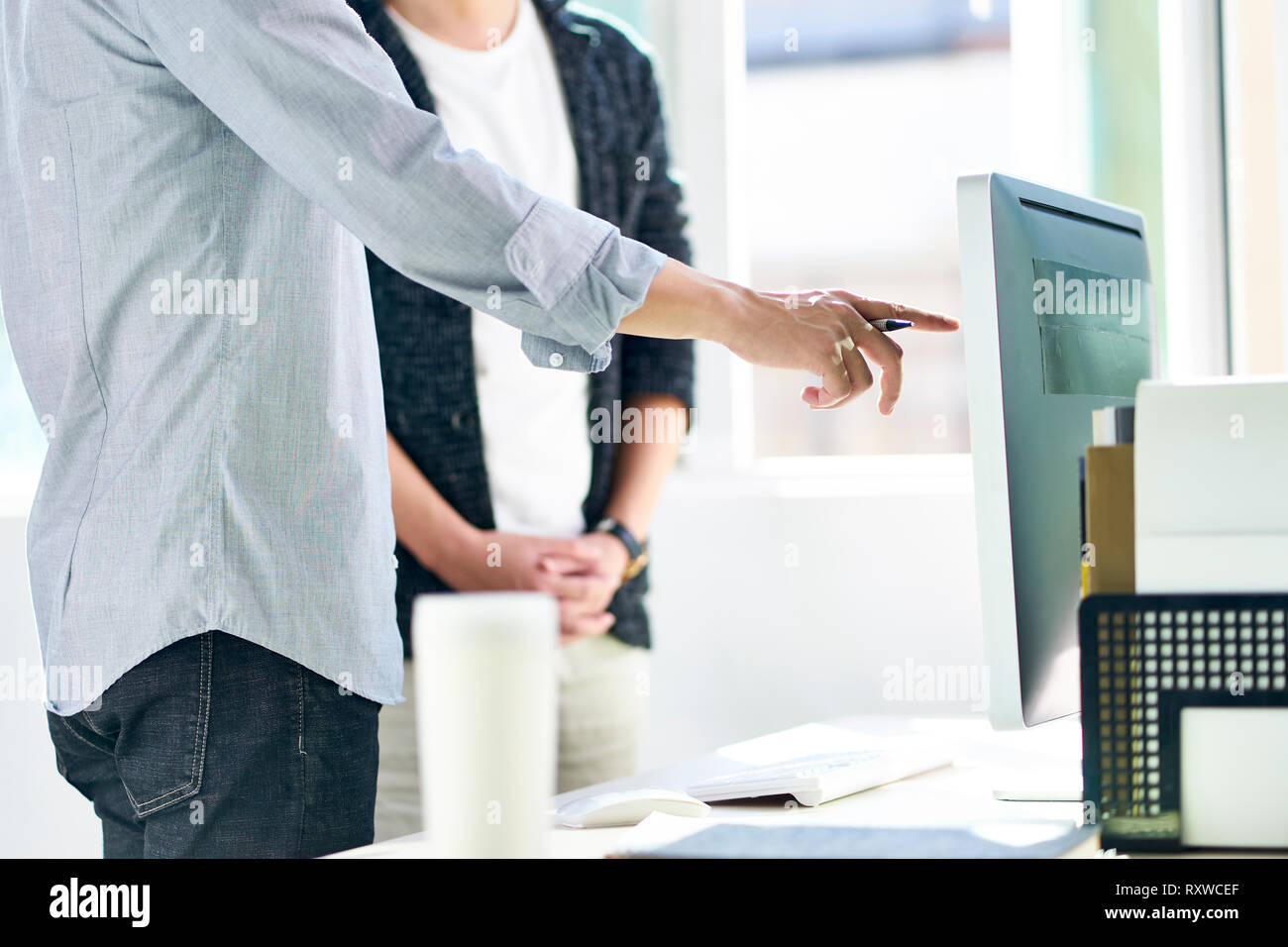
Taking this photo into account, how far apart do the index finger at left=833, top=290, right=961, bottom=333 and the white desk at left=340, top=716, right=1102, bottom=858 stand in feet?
1.29

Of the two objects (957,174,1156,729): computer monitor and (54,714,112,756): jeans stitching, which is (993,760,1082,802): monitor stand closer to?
(957,174,1156,729): computer monitor

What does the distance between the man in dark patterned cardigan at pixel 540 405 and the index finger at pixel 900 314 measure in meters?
0.68

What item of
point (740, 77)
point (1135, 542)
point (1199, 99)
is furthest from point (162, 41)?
point (1199, 99)

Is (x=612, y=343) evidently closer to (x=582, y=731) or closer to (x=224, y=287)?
(x=582, y=731)

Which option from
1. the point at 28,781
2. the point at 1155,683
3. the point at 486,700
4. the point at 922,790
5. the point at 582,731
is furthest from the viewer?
the point at 28,781

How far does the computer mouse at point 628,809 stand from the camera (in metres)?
0.94

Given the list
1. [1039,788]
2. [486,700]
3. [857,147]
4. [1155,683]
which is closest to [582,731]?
[1039,788]

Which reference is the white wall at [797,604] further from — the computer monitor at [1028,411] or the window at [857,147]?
the computer monitor at [1028,411]

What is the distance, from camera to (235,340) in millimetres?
1008

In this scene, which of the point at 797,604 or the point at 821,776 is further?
the point at 797,604

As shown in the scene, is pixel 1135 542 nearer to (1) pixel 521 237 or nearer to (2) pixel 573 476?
(1) pixel 521 237

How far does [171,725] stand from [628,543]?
0.86 metres

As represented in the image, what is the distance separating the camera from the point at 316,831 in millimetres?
1005
